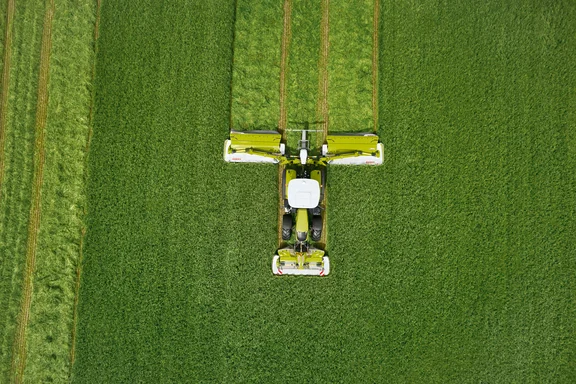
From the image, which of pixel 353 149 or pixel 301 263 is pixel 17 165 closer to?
pixel 301 263

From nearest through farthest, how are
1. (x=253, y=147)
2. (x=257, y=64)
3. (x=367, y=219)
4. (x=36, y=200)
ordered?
(x=253, y=147) < (x=367, y=219) < (x=36, y=200) < (x=257, y=64)

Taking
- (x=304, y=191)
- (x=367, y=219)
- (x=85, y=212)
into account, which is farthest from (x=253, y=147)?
(x=85, y=212)

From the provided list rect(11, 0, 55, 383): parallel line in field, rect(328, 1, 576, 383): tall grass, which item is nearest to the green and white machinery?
rect(328, 1, 576, 383): tall grass

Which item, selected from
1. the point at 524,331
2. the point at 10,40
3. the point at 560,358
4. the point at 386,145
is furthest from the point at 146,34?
the point at 560,358

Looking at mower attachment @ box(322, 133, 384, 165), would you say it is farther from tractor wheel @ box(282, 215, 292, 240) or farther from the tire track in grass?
tractor wheel @ box(282, 215, 292, 240)

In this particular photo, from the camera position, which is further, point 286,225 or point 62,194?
point 62,194

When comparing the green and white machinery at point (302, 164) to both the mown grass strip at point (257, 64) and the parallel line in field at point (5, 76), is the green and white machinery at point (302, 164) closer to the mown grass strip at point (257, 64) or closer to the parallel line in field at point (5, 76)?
the mown grass strip at point (257, 64)
